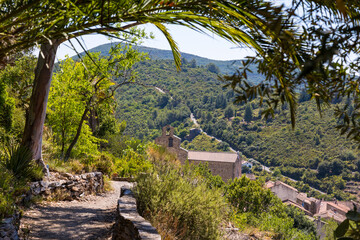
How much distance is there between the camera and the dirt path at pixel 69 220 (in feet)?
14.4

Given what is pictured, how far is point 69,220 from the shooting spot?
514 centimetres

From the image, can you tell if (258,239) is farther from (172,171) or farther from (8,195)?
(8,195)

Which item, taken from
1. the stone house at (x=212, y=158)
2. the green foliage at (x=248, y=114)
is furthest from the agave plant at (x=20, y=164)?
the green foliage at (x=248, y=114)

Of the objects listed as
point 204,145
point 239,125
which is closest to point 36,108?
point 204,145

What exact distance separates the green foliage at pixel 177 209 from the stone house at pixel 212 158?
28.0m

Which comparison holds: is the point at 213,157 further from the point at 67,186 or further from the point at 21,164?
the point at 21,164

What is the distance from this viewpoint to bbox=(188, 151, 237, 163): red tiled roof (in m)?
36.2

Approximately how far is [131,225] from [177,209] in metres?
0.95

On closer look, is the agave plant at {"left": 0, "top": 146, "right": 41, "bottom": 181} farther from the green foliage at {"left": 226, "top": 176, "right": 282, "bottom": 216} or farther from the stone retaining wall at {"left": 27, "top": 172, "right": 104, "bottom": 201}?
the green foliage at {"left": 226, "top": 176, "right": 282, "bottom": 216}

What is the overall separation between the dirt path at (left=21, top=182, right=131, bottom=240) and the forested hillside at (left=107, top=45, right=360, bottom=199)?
24.4m

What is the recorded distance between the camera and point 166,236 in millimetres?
3939

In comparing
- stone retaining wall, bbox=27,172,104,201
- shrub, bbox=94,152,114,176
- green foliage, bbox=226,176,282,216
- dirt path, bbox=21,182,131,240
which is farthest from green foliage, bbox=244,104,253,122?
dirt path, bbox=21,182,131,240

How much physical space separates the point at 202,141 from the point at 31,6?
64.2m

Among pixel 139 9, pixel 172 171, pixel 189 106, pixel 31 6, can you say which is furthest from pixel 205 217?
pixel 189 106
